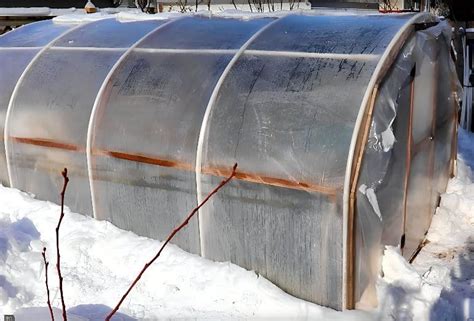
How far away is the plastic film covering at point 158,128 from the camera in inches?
188

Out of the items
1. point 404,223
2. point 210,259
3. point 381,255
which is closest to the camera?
point 381,255

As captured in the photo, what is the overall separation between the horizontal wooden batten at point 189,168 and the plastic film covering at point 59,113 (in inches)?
Answer: 0.6

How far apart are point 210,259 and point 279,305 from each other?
84cm

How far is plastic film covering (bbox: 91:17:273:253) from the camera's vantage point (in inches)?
188

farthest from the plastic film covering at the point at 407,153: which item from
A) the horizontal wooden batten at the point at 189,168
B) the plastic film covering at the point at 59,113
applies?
the plastic film covering at the point at 59,113

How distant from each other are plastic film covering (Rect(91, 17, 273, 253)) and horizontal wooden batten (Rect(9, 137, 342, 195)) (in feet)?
0.03

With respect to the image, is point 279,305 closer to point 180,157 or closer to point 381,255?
point 381,255

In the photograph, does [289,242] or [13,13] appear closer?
[289,242]

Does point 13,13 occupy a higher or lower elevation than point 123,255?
higher

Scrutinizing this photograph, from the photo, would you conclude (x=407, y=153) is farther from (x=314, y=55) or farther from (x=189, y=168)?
(x=189, y=168)

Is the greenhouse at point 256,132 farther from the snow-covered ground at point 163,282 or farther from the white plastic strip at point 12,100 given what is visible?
the snow-covered ground at point 163,282

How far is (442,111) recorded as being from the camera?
20.4 ft

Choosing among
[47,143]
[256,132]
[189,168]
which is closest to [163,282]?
[189,168]

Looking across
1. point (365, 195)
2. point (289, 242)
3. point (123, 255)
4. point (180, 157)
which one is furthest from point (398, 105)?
point (123, 255)
